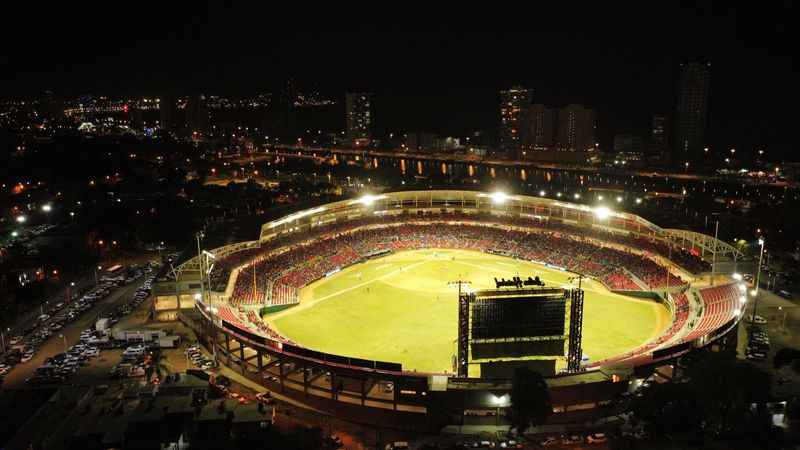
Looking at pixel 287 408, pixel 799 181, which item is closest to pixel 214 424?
pixel 287 408

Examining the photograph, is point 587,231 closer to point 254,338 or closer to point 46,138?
point 254,338

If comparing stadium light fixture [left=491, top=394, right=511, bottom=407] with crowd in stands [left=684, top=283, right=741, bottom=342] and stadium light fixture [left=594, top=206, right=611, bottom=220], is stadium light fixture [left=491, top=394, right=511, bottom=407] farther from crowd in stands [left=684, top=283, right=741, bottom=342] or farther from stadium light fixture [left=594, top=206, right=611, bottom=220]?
stadium light fixture [left=594, top=206, right=611, bottom=220]

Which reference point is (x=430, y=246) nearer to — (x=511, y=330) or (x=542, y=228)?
(x=542, y=228)

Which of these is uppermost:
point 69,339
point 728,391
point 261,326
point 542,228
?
point 542,228

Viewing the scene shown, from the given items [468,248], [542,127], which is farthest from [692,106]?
[468,248]

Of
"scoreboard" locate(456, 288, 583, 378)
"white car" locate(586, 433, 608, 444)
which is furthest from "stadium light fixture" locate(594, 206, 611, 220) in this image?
"white car" locate(586, 433, 608, 444)

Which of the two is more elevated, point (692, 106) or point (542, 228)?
point (692, 106)
